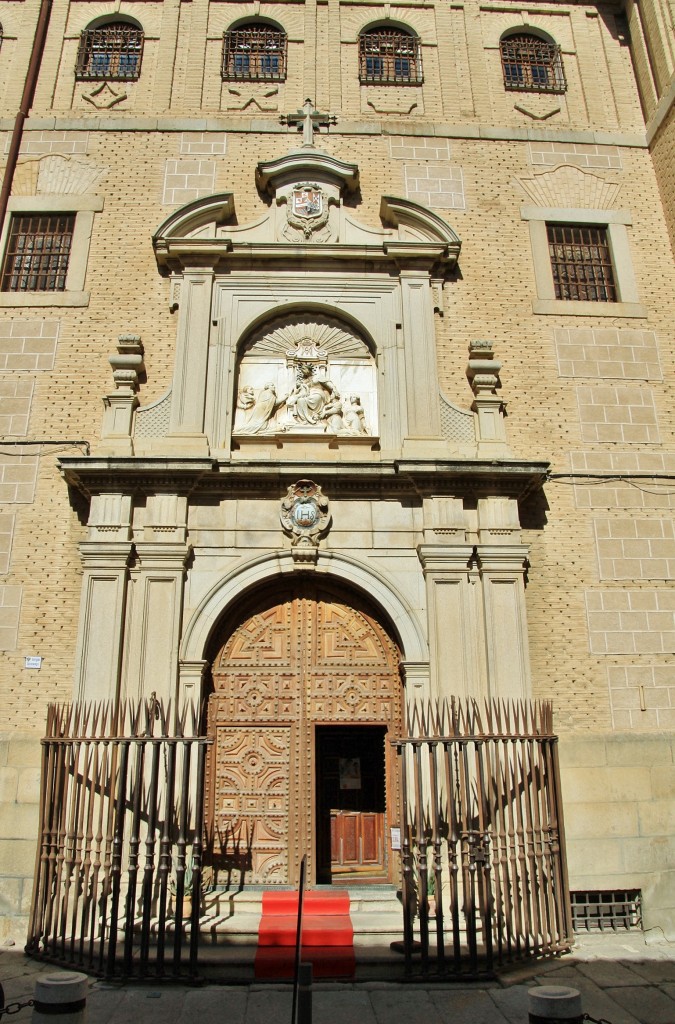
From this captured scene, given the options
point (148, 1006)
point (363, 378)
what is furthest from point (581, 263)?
point (148, 1006)

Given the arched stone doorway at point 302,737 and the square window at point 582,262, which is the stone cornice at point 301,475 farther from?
the square window at point 582,262

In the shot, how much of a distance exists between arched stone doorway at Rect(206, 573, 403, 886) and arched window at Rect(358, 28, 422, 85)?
822 cm

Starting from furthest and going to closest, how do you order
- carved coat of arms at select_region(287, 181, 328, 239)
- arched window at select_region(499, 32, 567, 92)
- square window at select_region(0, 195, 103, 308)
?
arched window at select_region(499, 32, 567, 92), carved coat of arms at select_region(287, 181, 328, 239), square window at select_region(0, 195, 103, 308)

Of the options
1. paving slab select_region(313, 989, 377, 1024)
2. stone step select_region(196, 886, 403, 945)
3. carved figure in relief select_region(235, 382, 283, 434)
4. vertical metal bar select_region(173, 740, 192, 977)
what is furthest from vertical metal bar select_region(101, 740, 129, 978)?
carved figure in relief select_region(235, 382, 283, 434)

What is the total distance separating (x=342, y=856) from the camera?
848cm

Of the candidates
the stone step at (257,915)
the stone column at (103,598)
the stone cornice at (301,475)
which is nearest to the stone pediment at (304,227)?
the stone cornice at (301,475)

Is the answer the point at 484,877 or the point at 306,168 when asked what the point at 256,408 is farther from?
the point at 484,877

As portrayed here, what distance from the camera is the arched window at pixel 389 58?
40.4ft

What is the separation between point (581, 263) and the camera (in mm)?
11078

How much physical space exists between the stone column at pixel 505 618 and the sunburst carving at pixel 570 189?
5.45 metres

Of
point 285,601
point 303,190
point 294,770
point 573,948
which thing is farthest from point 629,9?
point 573,948

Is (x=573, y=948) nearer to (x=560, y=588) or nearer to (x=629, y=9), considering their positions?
(x=560, y=588)

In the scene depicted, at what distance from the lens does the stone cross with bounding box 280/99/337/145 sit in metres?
11.4

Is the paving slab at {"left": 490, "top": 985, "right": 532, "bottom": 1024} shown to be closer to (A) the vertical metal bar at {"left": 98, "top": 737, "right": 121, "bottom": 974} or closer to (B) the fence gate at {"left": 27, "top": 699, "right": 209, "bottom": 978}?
(B) the fence gate at {"left": 27, "top": 699, "right": 209, "bottom": 978}
